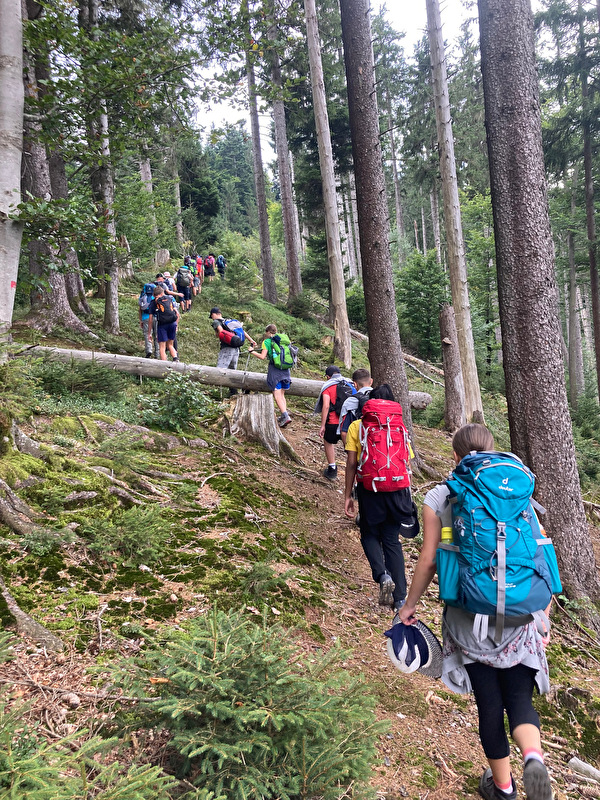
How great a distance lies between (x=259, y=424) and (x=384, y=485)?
3615mm

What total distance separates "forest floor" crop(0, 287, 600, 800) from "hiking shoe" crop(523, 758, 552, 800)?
2.18 ft

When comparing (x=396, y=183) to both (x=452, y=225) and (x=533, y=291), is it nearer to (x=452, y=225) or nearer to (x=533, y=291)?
(x=452, y=225)

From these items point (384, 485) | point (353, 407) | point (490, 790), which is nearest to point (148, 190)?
point (353, 407)

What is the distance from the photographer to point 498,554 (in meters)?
2.21

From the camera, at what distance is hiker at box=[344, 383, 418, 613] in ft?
14.2

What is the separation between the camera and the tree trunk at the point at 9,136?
468 centimetres

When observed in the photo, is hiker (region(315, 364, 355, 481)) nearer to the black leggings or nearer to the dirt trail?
the dirt trail

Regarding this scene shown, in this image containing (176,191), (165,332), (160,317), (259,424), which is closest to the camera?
(259,424)

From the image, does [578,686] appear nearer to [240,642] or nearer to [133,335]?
[240,642]

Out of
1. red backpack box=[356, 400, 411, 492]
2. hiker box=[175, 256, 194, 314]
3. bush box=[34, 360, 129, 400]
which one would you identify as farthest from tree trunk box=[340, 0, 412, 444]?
hiker box=[175, 256, 194, 314]

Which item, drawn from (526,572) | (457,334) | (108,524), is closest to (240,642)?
(526,572)

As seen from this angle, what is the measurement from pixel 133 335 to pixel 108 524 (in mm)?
10395

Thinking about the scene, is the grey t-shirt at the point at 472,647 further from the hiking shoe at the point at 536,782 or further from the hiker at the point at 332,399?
the hiker at the point at 332,399

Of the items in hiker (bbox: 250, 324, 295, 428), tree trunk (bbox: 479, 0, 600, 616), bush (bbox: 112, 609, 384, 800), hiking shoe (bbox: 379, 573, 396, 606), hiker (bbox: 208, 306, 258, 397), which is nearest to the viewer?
bush (bbox: 112, 609, 384, 800)
